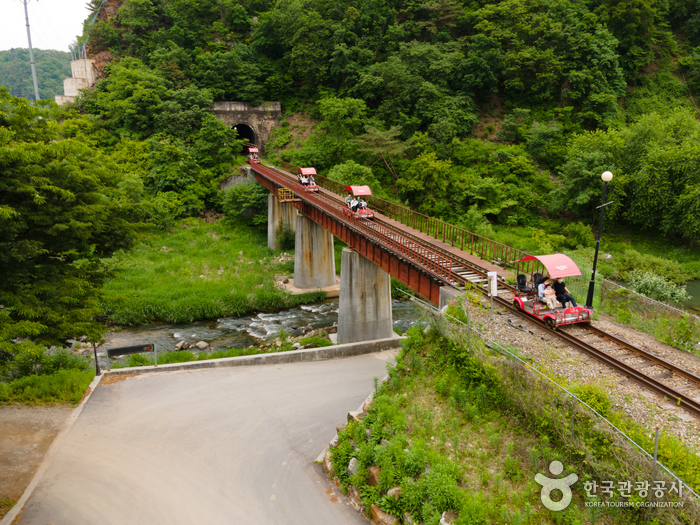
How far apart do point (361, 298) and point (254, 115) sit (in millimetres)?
41705

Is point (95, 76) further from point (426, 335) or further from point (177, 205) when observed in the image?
point (426, 335)

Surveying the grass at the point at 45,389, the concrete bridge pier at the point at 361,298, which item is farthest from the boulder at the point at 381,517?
the concrete bridge pier at the point at 361,298

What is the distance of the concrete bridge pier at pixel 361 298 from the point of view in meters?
23.8

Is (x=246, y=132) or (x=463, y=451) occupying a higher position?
(x=246, y=132)

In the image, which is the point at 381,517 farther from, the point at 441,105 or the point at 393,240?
the point at 441,105

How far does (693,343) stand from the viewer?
1237cm

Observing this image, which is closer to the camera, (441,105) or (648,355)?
(648,355)

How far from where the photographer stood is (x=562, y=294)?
43.9 feet

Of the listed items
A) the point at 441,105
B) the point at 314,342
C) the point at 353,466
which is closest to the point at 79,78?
the point at 441,105

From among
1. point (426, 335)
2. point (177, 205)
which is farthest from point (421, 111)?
point (426, 335)

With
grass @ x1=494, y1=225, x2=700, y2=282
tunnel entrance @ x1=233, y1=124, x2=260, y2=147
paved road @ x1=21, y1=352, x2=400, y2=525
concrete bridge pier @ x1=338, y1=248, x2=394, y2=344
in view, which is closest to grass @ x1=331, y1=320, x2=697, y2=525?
paved road @ x1=21, y1=352, x2=400, y2=525

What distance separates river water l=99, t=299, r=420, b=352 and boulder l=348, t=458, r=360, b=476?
49.7ft

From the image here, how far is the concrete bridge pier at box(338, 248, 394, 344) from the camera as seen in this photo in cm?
2380

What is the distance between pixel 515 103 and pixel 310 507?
52795 mm
